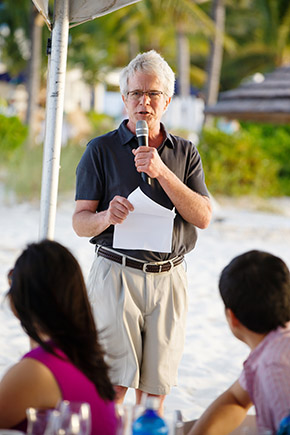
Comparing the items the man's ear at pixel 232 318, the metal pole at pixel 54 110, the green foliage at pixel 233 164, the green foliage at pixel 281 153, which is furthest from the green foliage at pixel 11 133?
the man's ear at pixel 232 318

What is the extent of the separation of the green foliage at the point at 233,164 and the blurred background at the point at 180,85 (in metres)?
0.02

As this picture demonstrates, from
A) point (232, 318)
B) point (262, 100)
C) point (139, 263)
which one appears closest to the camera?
point (232, 318)

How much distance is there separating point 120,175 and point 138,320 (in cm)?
63

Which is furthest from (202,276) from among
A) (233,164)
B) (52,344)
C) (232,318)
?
(233,164)

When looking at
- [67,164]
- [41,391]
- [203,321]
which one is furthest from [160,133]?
[67,164]

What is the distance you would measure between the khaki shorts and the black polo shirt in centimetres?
11

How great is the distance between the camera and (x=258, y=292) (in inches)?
79.0

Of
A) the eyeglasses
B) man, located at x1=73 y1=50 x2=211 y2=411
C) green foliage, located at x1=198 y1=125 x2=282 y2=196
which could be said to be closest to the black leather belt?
man, located at x1=73 y1=50 x2=211 y2=411

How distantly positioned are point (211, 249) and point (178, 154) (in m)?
6.74

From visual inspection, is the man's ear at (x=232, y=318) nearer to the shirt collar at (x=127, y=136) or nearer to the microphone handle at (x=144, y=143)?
the microphone handle at (x=144, y=143)

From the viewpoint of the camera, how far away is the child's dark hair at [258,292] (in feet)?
6.59

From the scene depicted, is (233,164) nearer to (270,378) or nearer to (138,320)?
(138,320)

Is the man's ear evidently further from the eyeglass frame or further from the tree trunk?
the tree trunk

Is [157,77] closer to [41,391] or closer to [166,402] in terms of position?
[41,391]
